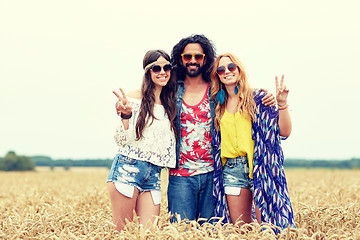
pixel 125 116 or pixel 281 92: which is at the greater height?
pixel 281 92

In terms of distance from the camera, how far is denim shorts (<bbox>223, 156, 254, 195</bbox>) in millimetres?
4754

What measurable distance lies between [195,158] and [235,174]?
1.88 feet

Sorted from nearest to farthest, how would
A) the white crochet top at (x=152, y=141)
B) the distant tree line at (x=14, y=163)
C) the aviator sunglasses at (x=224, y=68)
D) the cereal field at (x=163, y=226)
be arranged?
the cereal field at (x=163, y=226) → the white crochet top at (x=152, y=141) → the aviator sunglasses at (x=224, y=68) → the distant tree line at (x=14, y=163)

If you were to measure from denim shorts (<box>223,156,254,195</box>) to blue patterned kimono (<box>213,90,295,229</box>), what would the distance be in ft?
0.39

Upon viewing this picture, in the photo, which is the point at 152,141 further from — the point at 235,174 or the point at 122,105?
the point at 235,174

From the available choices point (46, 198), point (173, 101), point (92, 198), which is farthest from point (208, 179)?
point (46, 198)

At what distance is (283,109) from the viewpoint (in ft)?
15.6

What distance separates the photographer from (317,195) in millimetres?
9422

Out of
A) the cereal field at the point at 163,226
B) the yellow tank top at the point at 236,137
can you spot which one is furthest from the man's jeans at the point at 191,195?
the yellow tank top at the point at 236,137

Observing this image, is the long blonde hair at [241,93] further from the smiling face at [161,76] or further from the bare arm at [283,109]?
the smiling face at [161,76]

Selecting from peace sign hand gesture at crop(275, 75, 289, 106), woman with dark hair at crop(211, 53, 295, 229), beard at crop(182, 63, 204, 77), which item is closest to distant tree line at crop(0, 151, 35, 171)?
beard at crop(182, 63, 204, 77)

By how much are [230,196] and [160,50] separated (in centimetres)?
211

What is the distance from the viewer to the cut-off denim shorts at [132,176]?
15.0ft

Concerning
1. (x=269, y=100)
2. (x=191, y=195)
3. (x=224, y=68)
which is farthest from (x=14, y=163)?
(x=269, y=100)
